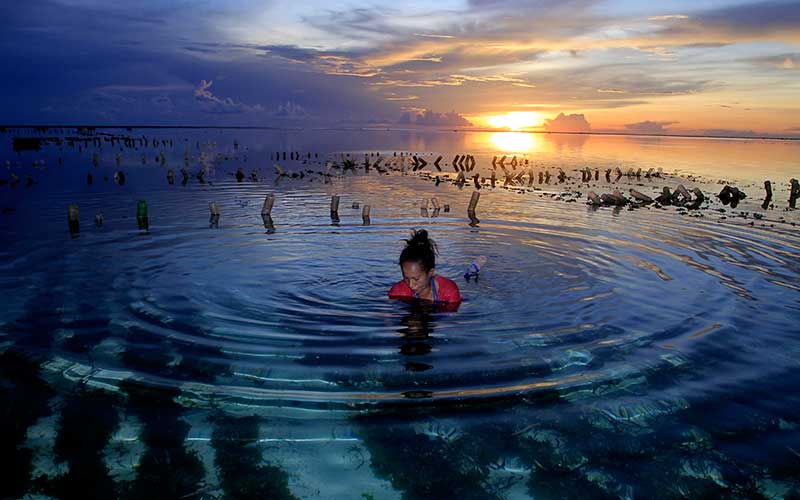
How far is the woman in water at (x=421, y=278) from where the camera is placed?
9.48 meters

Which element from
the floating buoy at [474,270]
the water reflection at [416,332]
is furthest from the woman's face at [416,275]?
the floating buoy at [474,270]

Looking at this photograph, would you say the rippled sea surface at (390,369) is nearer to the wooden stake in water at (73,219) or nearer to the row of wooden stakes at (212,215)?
the wooden stake in water at (73,219)

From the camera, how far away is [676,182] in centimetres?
4291

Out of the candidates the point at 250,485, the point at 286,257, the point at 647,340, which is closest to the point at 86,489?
the point at 250,485

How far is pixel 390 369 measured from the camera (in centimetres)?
824

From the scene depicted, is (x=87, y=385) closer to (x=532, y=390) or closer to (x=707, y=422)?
(x=532, y=390)

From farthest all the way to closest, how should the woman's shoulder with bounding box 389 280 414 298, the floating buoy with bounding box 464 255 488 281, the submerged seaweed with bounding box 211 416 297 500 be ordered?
the floating buoy with bounding box 464 255 488 281 < the woman's shoulder with bounding box 389 280 414 298 < the submerged seaweed with bounding box 211 416 297 500

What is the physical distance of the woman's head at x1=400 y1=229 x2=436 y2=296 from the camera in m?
9.46

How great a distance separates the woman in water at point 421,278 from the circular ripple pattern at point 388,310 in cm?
31

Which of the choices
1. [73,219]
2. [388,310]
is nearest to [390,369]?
[388,310]

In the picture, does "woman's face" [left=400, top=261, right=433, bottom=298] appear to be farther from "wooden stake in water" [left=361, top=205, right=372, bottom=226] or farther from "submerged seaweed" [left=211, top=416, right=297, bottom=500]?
"wooden stake in water" [left=361, top=205, right=372, bottom=226]

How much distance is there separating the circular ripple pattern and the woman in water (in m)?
0.31

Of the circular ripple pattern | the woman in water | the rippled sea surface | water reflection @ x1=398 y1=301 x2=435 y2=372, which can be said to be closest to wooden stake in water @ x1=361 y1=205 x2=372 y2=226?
the circular ripple pattern

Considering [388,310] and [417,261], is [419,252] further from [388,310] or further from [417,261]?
[388,310]
